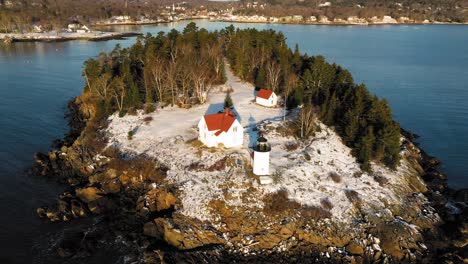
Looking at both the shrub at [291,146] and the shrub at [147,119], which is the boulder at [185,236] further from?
the shrub at [147,119]

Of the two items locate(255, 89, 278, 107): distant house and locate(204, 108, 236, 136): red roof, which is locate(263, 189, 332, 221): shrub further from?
→ locate(255, 89, 278, 107): distant house

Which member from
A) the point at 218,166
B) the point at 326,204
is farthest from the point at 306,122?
the point at 218,166

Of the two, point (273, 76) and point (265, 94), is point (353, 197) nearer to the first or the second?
point (265, 94)

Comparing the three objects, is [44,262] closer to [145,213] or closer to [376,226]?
[145,213]

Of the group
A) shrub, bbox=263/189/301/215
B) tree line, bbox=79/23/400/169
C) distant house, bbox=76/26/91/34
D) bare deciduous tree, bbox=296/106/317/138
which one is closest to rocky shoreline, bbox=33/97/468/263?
shrub, bbox=263/189/301/215

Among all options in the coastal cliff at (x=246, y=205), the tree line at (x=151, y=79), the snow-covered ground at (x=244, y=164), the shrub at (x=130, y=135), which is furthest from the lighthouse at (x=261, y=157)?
the tree line at (x=151, y=79)

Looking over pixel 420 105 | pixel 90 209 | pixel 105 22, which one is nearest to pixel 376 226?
pixel 90 209
